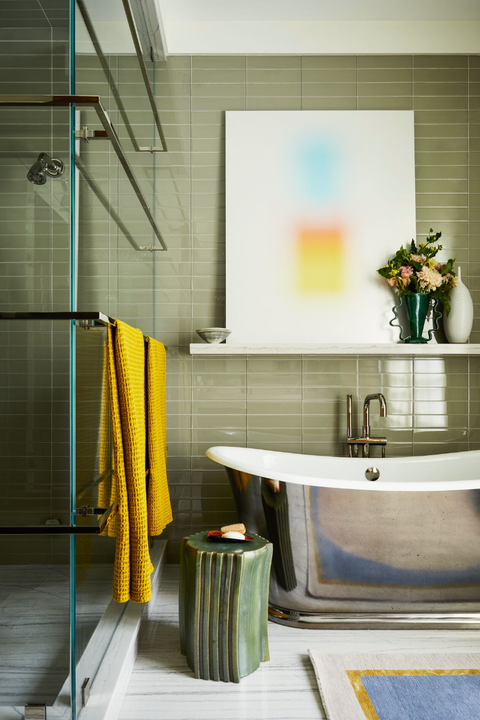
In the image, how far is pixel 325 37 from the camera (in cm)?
308

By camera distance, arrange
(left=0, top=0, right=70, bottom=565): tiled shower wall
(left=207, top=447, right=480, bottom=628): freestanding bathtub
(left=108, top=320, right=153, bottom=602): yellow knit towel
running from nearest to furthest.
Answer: (left=0, top=0, right=70, bottom=565): tiled shower wall → (left=108, top=320, right=153, bottom=602): yellow knit towel → (left=207, top=447, right=480, bottom=628): freestanding bathtub

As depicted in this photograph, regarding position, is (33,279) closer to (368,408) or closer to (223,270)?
(223,270)

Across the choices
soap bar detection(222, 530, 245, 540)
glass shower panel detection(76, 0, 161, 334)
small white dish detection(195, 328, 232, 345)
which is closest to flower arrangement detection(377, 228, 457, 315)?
small white dish detection(195, 328, 232, 345)

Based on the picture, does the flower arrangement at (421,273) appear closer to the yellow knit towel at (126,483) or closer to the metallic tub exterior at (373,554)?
the metallic tub exterior at (373,554)

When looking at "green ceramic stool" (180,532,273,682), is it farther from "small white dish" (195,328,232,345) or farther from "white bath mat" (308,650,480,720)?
"small white dish" (195,328,232,345)

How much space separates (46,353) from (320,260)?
2.03 m

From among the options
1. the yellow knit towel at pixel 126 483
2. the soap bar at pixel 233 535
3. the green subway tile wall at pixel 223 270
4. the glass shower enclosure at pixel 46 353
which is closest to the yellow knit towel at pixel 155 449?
the soap bar at pixel 233 535

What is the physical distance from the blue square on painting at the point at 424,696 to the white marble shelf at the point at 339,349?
4.84 feet

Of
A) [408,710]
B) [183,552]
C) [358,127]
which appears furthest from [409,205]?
[408,710]

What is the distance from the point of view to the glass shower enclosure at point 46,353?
120cm

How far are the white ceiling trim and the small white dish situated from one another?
5.22ft

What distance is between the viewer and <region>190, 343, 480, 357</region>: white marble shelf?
2809 millimetres

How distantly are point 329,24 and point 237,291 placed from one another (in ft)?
5.24

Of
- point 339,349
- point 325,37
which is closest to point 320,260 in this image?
point 339,349
